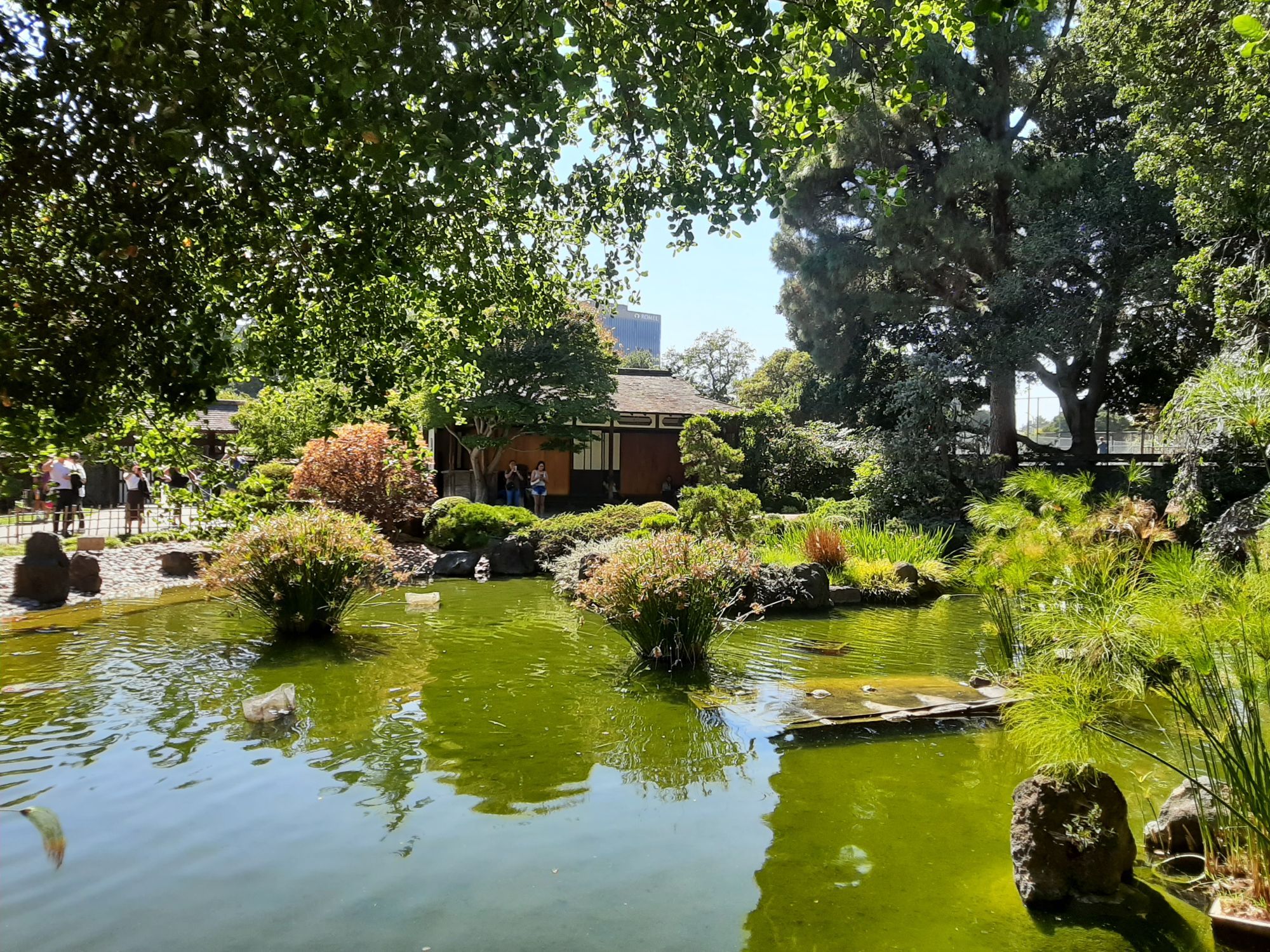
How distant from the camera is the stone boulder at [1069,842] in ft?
10.8

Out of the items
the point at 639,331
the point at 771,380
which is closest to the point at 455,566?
the point at 771,380

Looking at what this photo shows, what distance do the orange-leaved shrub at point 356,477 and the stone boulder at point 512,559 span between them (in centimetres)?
170

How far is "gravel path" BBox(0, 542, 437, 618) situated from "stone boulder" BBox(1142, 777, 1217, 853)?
8.45m

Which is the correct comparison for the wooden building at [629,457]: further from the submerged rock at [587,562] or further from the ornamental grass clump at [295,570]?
the ornamental grass clump at [295,570]

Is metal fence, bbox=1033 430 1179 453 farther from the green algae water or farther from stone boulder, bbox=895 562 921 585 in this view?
the green algae water

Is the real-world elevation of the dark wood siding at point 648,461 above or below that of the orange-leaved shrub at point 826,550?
above

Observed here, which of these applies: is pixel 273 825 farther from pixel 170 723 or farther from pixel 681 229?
pixel 681 229

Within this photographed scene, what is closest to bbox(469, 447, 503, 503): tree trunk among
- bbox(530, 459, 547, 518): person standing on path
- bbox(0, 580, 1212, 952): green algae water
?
bbox(530, 459, 547, 518): person standing on path

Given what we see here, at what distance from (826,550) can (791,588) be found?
1629 mm

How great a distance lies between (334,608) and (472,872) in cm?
470

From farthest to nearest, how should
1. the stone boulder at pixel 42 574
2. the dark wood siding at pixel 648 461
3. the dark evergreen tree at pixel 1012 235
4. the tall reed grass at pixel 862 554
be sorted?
1. the dark wood siding at pixel 648 461
2. the dark evergreen tree at pixel 1012 235
3. the tall reed grass at pixel 862 554
4. the stone boulder at pixel 42 574

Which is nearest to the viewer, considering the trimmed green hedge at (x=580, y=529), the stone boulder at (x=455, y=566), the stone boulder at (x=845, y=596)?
the stone boulder at (x=845, y=596)

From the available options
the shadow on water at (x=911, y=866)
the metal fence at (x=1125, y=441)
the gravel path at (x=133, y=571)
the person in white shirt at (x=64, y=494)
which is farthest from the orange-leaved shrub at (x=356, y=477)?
the metal fence at (x=1125, y=441)

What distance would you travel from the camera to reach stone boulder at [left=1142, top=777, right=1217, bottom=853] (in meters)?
3.59
